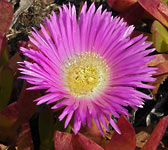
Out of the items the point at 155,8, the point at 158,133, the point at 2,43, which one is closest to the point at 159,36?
the point at 155,8

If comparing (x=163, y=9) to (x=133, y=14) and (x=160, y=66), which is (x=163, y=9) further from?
(x=160, y=66)

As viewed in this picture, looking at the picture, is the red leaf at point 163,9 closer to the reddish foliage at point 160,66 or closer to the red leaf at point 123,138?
the reddish foliage at point 160,66

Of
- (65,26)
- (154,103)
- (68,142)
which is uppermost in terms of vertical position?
(65,26)

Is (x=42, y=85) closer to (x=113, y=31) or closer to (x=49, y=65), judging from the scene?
(x=49, y=65)

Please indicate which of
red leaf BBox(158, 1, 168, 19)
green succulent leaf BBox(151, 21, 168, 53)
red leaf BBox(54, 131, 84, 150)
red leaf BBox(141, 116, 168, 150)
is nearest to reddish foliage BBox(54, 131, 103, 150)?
red leaf BBox(54, 131, 84, 150)

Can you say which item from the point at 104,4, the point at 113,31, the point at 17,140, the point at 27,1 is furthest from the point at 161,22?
the point at 17,140
